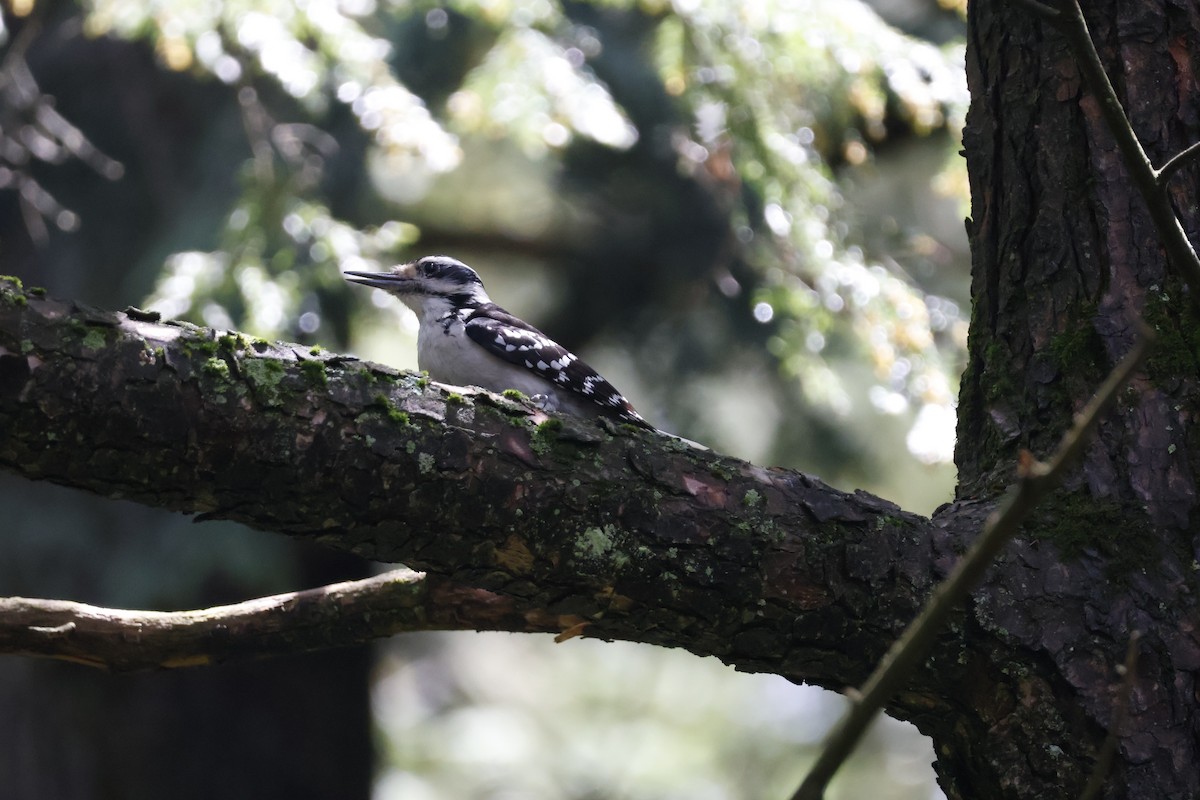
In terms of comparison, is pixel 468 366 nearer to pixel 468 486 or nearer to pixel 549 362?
pixel 549 362

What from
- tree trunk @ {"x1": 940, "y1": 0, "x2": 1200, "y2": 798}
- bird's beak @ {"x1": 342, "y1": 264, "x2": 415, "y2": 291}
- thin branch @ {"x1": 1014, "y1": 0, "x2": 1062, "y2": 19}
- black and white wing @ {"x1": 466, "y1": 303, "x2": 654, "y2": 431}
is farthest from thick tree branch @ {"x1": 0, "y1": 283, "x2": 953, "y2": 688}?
bird's beak @ {"x1": 342, "y1": 264, "x2": 415, "y2": 291}

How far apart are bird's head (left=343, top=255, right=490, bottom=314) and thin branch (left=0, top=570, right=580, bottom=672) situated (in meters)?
2.58

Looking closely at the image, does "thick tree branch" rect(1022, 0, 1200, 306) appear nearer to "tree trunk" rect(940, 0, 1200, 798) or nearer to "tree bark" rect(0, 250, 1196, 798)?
"tree trunk" rect(940, 0, 1200, 798)

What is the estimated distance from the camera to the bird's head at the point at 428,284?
5.65m

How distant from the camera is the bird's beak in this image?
5559 millimetres

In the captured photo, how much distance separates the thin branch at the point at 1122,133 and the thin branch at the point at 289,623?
1662 mm

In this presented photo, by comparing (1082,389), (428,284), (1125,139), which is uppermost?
(428,284)

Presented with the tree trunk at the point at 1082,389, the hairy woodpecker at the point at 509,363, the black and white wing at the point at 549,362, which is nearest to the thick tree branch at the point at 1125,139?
the tree trunk at the point at 1082,389

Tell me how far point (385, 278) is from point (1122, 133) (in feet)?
13.3

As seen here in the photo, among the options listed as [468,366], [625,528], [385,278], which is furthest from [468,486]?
[385,278]

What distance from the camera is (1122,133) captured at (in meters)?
2.14

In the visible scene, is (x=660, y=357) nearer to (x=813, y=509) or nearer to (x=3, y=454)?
(x=813, y=509)

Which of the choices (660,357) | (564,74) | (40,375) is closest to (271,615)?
(40,375)

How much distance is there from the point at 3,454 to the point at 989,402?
227 centimetres
